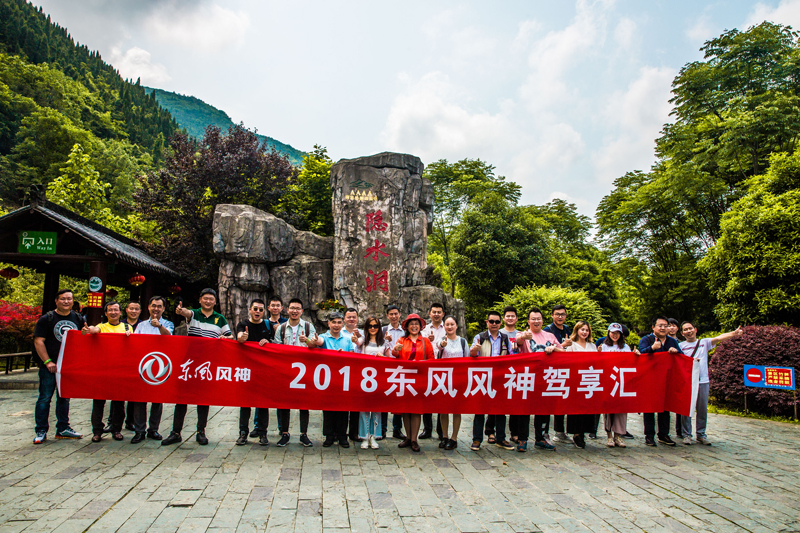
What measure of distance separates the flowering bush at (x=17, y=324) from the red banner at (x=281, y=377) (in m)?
9.44

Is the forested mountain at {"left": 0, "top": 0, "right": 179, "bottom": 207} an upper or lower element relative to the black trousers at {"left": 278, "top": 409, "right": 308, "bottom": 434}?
upper

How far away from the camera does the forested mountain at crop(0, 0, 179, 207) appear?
108 ft

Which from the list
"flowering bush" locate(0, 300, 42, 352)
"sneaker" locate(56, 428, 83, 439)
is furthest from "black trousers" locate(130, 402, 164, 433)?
"flowering bush" locate(0, 300, 42, 352)

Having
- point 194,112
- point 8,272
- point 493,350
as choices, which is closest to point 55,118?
point 8,272

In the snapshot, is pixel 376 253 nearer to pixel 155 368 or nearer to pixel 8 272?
pixel 155 368

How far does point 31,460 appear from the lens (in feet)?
13.9

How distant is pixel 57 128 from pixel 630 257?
41.1m

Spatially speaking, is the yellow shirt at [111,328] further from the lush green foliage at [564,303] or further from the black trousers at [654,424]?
the lush green foliage at [564,303]

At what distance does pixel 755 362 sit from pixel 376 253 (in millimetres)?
9266

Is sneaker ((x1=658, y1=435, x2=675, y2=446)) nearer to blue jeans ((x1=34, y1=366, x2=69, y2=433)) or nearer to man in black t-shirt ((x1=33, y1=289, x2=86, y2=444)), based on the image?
man in black t-shirt ((x1=33, y1=289, x2=86, y2=444))

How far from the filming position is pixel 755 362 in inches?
330

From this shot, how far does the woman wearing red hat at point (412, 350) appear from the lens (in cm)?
507

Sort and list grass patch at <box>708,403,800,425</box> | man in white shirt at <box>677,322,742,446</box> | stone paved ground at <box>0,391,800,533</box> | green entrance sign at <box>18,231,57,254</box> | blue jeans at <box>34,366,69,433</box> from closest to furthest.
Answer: stone paved ground at <box>0,391,800,533</box> < blue jeans at <box>34,366,69,433</box> < man in white shirt at <box>677,322,742,446</box> < grass patch at <box>708,403,800,425</box> < green entrance sign at <box>18,231,57,254</box>

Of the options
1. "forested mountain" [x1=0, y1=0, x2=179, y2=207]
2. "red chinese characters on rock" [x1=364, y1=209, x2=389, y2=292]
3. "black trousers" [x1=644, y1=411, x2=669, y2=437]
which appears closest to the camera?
"black trousers" [x1=644, y1=411, x2=669, y2=437]
